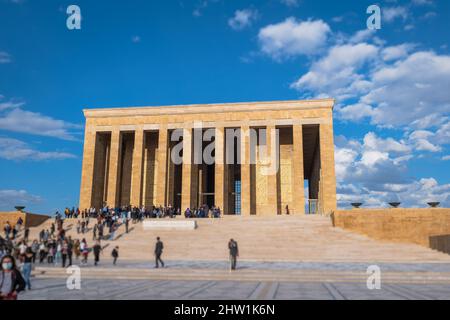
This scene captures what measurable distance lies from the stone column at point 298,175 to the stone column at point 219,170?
6089 mm

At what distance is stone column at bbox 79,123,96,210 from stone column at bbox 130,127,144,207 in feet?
12.9

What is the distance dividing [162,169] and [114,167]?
4.66m

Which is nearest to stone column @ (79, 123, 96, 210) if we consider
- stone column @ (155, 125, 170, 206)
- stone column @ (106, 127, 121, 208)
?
stone column @ (106, 127, 121, 208)

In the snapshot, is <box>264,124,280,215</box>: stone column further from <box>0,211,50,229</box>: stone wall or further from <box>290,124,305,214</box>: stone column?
<box>0,211,50,229</box>: stone wall

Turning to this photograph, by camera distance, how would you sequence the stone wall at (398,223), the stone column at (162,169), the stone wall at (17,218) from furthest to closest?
the stone column at (162,169), the stone wall at (17,218), the stone wall at (398,223)

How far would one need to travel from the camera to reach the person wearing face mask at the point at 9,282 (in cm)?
541

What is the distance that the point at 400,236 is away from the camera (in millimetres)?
22844

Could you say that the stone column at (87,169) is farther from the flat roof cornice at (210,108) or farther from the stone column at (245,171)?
the stone column at (245,171)

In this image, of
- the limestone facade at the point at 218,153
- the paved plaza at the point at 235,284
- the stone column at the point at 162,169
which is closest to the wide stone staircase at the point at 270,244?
the paved plaza at the point at 235,284

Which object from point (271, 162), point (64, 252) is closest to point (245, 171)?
point (271, 162)
